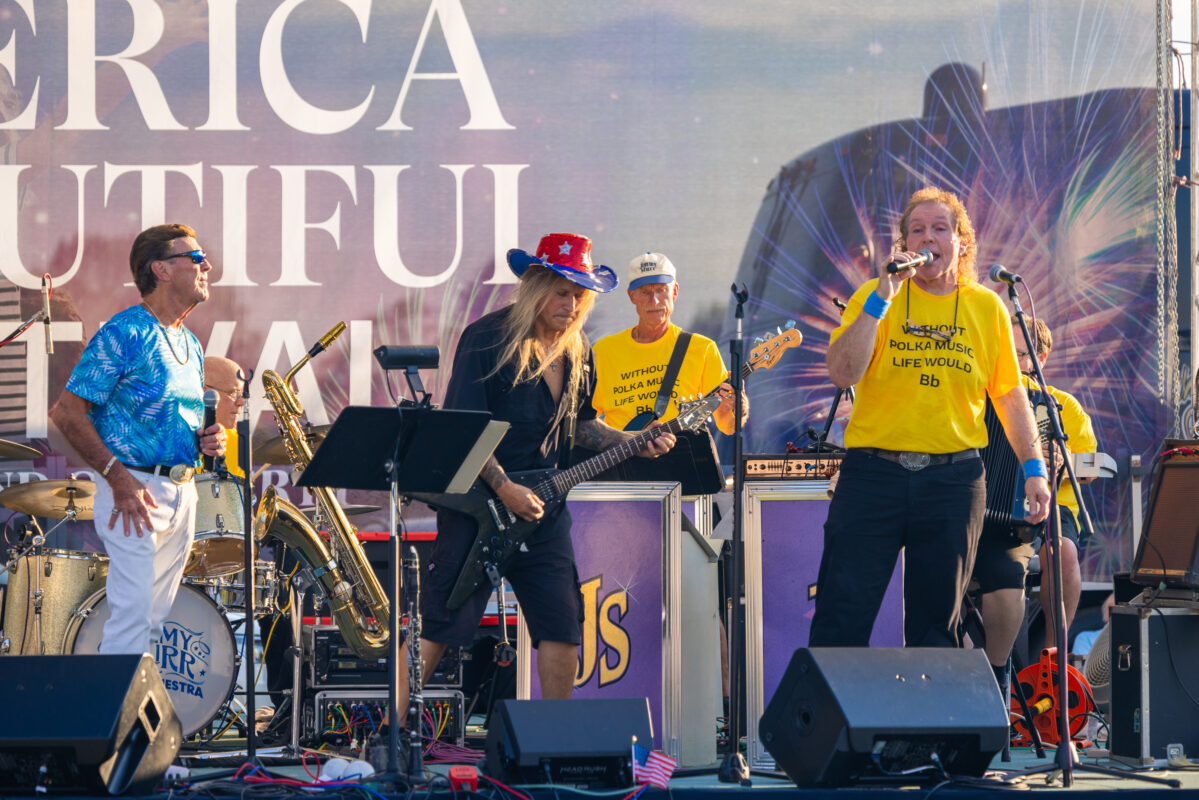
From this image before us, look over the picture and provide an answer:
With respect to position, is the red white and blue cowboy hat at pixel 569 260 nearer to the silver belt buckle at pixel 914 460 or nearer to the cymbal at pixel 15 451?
the silver belt buckle at pixel 914 460

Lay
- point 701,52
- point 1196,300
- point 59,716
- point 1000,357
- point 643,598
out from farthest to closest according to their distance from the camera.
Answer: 1. point 701,52
2. point 1196,300
3. point 643,598
4. point 1000,357
5. point 59,716

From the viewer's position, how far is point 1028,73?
26.6 ft

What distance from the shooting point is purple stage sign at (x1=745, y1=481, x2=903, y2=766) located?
5531 millimetres

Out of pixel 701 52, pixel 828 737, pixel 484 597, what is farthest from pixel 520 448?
A: pixel 701 52

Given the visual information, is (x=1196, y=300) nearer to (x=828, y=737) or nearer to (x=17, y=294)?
(x=828, y=737)

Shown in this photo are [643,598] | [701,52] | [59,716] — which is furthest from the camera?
[701,52]

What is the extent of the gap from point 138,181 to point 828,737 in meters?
5.67

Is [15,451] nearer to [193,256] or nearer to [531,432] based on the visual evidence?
[193,256]

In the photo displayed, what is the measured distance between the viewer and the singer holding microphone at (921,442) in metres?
4.59

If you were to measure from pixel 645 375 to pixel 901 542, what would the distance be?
2.10 metres

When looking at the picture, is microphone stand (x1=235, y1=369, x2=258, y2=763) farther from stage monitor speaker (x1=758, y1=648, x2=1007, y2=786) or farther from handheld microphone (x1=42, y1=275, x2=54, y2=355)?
handheld microphone (x1=42, y1=275, x2=54, y2=355)

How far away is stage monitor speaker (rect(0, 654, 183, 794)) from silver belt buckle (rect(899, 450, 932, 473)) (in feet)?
8.44

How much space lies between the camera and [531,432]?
506cm

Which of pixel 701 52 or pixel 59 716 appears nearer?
pixel 59 716
